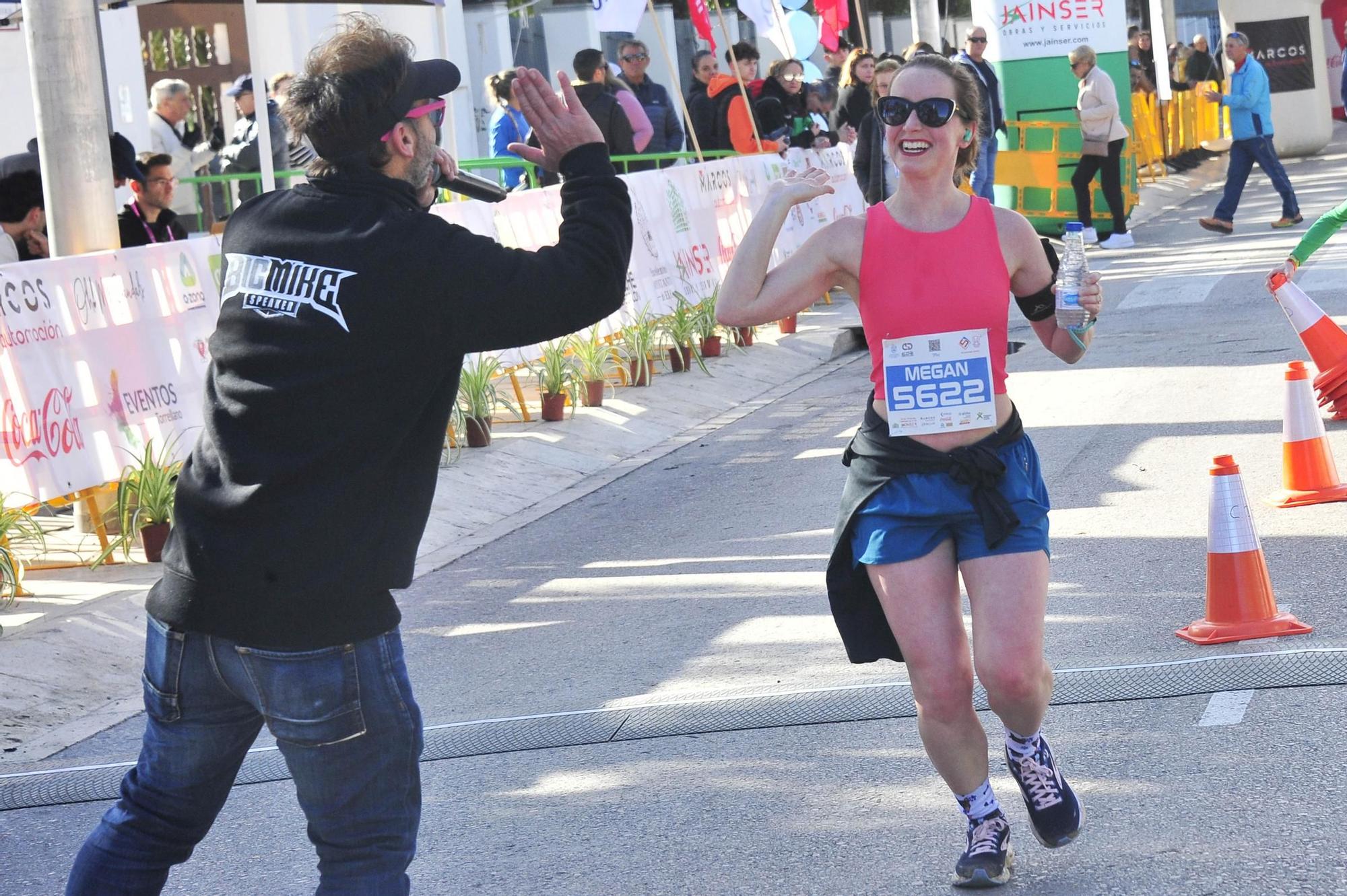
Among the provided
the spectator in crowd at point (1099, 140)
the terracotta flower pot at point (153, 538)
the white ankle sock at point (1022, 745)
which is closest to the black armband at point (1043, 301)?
the white ankle sock at point (1022, 745)

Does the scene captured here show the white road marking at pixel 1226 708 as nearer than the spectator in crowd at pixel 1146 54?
Yes

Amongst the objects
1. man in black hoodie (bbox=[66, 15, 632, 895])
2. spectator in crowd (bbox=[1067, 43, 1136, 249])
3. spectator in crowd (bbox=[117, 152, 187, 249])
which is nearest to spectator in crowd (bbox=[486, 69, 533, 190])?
spectator in crowd (bbox=[117, 152, 187, 249])

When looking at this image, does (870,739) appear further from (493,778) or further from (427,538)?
(427,538)

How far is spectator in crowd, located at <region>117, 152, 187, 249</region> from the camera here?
34.6 feet

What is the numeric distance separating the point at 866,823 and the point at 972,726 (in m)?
0.68

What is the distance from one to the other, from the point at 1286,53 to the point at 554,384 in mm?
23555

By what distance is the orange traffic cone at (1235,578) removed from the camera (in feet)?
19.0

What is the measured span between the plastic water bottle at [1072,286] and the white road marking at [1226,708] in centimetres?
155

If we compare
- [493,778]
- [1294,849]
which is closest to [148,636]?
[493,778]

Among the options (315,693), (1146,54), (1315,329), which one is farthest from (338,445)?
(1146,54)

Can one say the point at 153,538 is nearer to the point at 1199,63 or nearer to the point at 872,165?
the point at 872,165

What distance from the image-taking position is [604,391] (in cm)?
1259

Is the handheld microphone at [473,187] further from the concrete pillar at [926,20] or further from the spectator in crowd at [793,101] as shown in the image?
the concrete pillar at [926,20]

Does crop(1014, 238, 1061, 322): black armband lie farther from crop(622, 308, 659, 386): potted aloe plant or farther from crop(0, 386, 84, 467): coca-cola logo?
crop(622, 308, 659, 386): potted aloe plant
